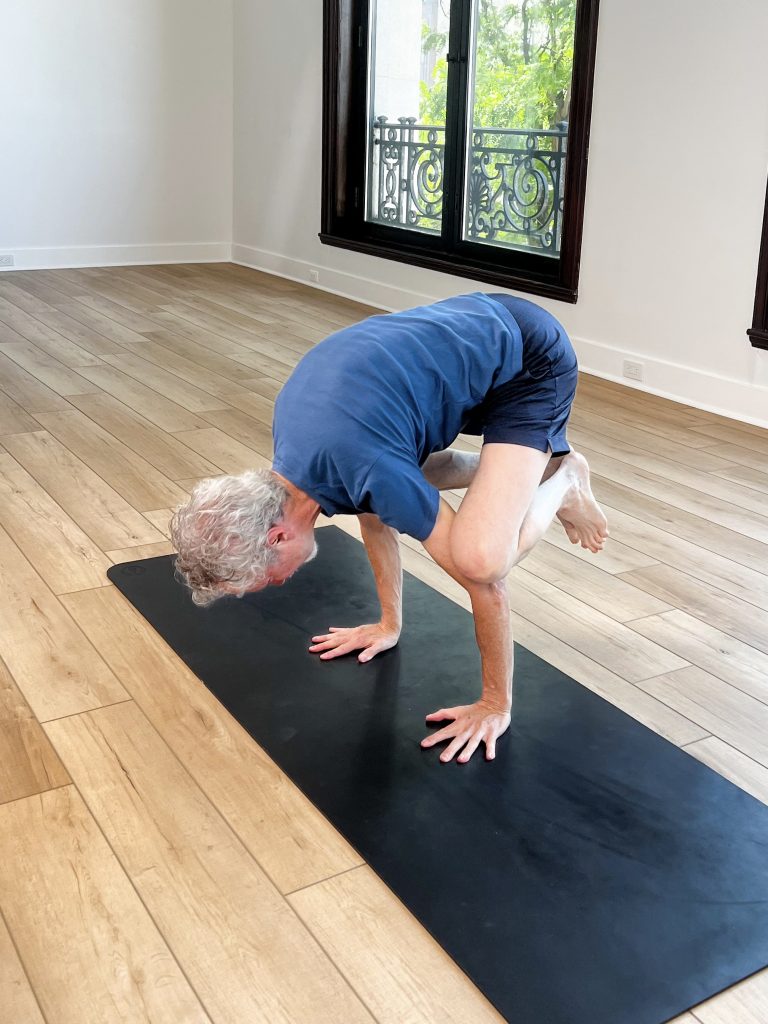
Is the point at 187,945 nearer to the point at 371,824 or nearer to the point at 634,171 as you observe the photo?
the point at 371,824

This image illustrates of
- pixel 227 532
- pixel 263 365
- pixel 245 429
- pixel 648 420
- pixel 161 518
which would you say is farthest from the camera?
pixel 263 365

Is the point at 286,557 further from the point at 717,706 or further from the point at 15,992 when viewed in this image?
the point at 717,706

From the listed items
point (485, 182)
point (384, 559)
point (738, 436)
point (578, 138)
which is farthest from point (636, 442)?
point (485, 182)

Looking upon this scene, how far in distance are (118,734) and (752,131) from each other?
310 centimetres

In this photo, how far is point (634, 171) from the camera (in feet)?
13.7

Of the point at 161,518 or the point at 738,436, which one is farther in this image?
the point at 738,436

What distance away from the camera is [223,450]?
3443mm

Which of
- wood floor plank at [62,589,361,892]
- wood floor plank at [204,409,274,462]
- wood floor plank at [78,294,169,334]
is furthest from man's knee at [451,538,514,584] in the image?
wood floor plank at [78,294,169,334]

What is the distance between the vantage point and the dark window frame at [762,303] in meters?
3.67

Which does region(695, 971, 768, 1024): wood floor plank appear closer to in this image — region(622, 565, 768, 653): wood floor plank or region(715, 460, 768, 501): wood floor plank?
region(622, 565, 768, 653): wood floor plank

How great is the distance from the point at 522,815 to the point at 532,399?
71 centimetres

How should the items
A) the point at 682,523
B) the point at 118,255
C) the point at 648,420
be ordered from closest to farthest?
1. the point at 682,523
2. the point at 648,420
3. the point at 118,255

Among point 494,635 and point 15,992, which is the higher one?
point 494,635

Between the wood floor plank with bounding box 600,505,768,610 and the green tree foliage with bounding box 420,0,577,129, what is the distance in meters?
2.39
